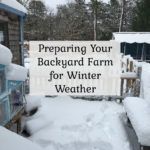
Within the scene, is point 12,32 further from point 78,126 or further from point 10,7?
point 78,126

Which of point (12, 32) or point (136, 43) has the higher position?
point (12, 32)

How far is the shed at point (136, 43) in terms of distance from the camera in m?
21.3

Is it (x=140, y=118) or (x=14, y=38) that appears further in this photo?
(x=14, y=38)

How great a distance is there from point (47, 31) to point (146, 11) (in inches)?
375

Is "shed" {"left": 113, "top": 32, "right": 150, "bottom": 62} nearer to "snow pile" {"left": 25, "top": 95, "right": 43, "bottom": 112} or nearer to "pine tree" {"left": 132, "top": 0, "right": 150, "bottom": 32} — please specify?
"pine tree" {"left": 132, "top": 0, "right": 150, "bottom": 32}

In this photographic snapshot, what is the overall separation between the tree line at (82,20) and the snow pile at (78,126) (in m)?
20.5

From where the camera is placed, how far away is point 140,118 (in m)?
4.50

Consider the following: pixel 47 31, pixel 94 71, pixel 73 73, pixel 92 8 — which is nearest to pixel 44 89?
pixel 73 73

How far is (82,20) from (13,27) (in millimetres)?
24841

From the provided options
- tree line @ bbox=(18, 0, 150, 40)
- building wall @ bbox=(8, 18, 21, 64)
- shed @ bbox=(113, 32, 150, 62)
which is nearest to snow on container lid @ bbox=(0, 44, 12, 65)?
building wall @ bbox=(8, 18, 21, 64)

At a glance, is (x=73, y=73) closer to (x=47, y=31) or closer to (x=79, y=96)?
(x=79, y=96)

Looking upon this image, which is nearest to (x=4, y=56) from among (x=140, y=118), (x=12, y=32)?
(x=140, y=118)

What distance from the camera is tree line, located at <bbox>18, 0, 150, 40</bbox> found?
28484 millimetres

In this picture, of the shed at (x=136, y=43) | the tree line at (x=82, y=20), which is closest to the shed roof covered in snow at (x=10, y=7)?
the shed at (x=136, y=43)
